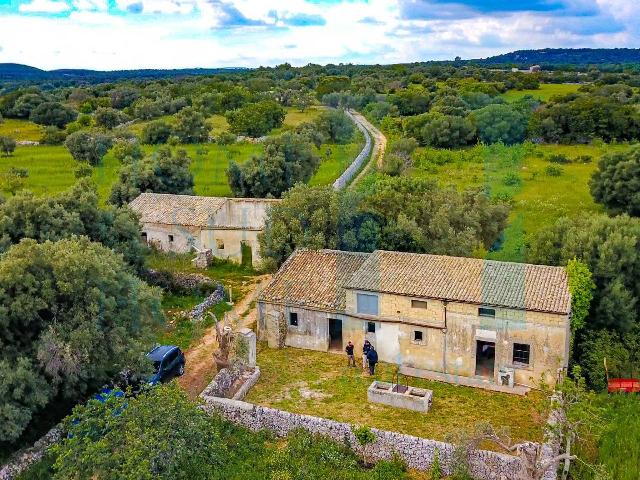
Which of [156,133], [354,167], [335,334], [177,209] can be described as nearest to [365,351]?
[335,334]

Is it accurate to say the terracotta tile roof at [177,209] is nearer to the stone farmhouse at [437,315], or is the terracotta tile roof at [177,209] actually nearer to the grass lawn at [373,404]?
the stone farmhouse at [437,315]

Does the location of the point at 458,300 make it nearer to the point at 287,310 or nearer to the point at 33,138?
the point at 287,310

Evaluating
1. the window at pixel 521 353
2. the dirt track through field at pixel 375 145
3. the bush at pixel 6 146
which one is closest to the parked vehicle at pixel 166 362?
the window at pixel 521 353

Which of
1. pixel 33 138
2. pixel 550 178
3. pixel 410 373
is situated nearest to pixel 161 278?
pixel 410 373

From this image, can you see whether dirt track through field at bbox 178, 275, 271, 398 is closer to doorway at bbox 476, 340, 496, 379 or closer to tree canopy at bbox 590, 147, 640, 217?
doorway at bbox 476, 340, 496, 379

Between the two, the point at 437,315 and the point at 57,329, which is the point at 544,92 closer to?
the point at 437,315

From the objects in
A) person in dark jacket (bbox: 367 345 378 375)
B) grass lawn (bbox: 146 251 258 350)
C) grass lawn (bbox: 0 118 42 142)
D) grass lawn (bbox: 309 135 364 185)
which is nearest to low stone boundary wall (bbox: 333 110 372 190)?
grass lawn (bbox: 309 135 364 185)
